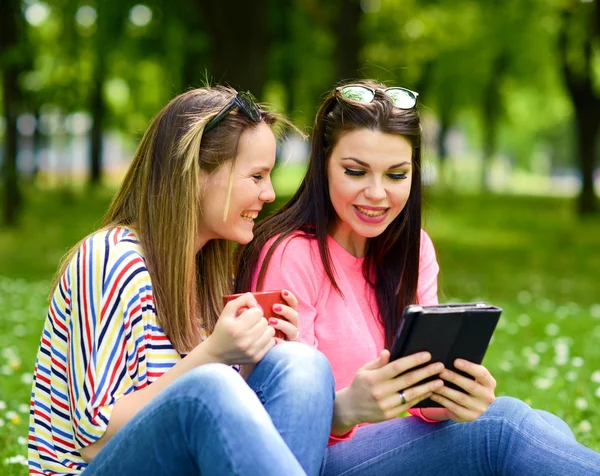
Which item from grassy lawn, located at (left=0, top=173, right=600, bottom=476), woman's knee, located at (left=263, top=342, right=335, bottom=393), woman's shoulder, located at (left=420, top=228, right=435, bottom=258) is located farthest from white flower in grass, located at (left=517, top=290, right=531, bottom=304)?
woman's knee, located at (left=263, top=342, right=335, bottom=393)

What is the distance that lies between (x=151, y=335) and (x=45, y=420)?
1.36 ft

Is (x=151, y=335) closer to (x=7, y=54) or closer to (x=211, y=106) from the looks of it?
(x=211, y=106)

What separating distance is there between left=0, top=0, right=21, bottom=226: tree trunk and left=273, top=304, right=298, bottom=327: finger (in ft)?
44.6

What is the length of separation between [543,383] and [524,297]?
5.30m

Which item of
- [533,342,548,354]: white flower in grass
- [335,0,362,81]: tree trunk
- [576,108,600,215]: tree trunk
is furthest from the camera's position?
[576,108,600,215]: tree trunk

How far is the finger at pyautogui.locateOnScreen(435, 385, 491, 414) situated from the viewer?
2.58 metres

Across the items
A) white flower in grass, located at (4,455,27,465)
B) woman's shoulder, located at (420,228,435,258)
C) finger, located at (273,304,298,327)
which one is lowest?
white flower in grass, located at (4,455,27,465)

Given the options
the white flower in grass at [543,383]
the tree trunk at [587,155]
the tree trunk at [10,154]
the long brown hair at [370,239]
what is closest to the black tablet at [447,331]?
the long brown hair at [370,239]

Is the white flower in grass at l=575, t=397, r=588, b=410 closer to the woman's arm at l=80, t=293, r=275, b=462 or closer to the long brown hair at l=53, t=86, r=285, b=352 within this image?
the long brown hair at l=53, t=86, r=285, b=352

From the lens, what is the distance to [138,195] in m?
2.73

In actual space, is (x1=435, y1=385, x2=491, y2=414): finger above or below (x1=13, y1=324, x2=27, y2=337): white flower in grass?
above

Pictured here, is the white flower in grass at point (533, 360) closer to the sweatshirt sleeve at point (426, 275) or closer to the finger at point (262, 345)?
the sweatshirt sleeve at point (426, 275)

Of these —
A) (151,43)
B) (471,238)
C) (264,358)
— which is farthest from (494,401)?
(151,43)

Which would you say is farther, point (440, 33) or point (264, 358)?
point (440, 33)
